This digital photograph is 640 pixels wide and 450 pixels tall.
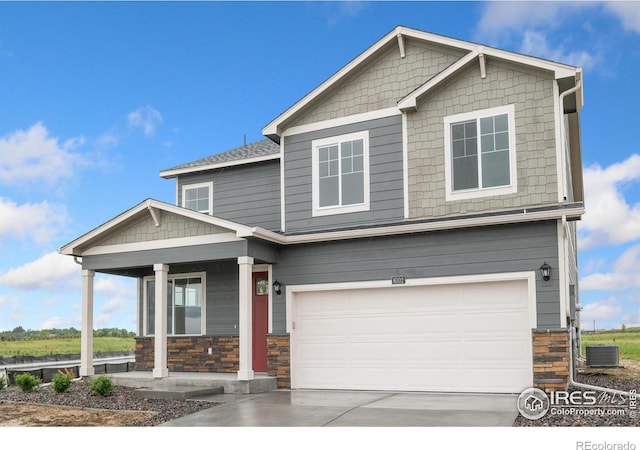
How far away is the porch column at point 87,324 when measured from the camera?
1440 cm

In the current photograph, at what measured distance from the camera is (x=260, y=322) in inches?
587

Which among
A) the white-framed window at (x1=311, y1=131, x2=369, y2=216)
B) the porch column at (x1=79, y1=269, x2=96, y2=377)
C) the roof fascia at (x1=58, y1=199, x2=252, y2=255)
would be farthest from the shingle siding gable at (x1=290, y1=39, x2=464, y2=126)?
the porch column at (x1=79, y1=269, x2=96, y2=377)

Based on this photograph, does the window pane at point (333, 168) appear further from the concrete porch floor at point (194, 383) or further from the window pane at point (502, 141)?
the concrete porch floor at point (194, 383)

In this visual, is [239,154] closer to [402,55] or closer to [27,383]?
[402,55]

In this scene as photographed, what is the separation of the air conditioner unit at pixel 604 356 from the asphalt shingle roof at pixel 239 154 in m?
9.51

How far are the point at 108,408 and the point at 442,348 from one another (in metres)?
6.06

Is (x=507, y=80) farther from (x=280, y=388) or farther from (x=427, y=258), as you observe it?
(x=280, y=388)

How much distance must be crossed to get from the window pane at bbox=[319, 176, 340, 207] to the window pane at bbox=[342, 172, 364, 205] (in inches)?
6.8

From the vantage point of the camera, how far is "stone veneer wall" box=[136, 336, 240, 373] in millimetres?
15133

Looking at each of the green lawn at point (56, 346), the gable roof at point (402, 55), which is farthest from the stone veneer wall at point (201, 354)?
the green lawn at point (56, 346)

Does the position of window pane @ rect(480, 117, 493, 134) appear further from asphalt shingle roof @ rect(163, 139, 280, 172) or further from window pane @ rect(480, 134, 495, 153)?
asphalt shingle roof @ rect(163, 139, 280, 172)

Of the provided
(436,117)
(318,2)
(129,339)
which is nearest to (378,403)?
(436,117)

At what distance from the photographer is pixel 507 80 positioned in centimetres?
1219

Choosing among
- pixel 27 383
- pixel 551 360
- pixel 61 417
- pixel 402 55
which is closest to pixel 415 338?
pixel 551 360
